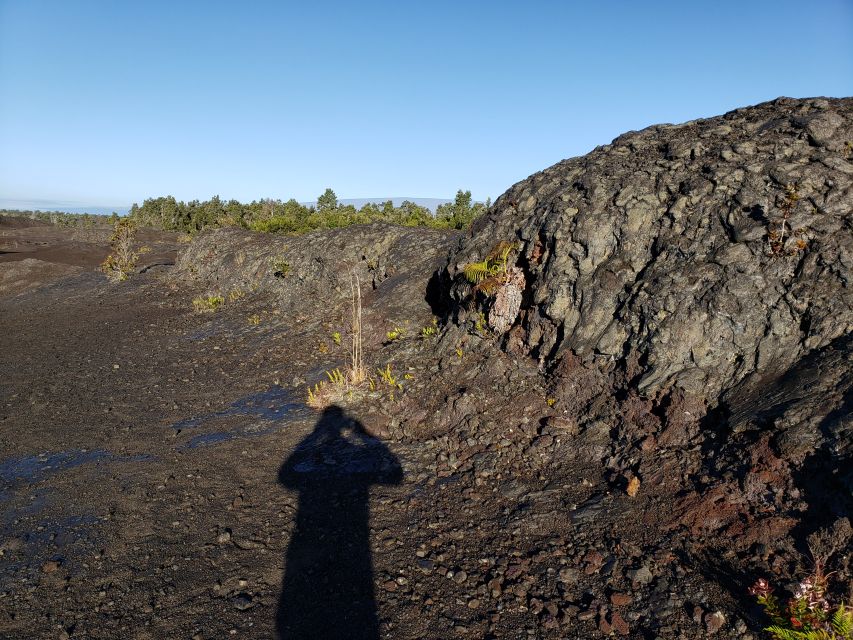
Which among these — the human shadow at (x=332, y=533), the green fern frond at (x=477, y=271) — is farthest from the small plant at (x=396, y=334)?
the human shadow at (x=332, y=533)

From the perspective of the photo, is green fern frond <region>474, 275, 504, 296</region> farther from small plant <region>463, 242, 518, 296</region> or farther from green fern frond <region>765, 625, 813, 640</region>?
green fern frond <region>765, 625, 813, 640</region>

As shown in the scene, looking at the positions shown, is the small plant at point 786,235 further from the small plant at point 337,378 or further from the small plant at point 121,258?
the small plant at point 121,258

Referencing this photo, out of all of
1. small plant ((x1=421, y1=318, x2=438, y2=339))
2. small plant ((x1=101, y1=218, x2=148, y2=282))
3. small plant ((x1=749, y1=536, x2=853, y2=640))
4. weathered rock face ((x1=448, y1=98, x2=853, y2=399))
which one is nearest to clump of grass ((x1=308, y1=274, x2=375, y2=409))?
small plant ((x1=421, y1=318, x2=438, y2=339))

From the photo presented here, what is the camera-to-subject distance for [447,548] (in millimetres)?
5312

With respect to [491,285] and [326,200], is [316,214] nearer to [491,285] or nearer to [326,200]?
[326,200]

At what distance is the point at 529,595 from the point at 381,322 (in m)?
8.14

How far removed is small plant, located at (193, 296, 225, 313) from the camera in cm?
1662

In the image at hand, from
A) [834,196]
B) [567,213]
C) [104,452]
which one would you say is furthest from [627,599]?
[104,452]

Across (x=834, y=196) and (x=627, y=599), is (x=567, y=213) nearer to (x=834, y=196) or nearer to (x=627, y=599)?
(x=834, y=196)

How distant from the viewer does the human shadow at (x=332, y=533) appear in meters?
4.44

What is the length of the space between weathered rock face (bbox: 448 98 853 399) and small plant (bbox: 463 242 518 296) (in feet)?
0.79

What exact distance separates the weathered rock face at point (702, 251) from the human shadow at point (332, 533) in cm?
330

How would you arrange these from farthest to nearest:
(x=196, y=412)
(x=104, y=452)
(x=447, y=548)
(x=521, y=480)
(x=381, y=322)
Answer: (x=381, y=322), (x=196, y=412), (x=104, y=452), (x=521, y=480), (x=447, y=548)

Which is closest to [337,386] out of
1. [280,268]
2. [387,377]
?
[387,377]
